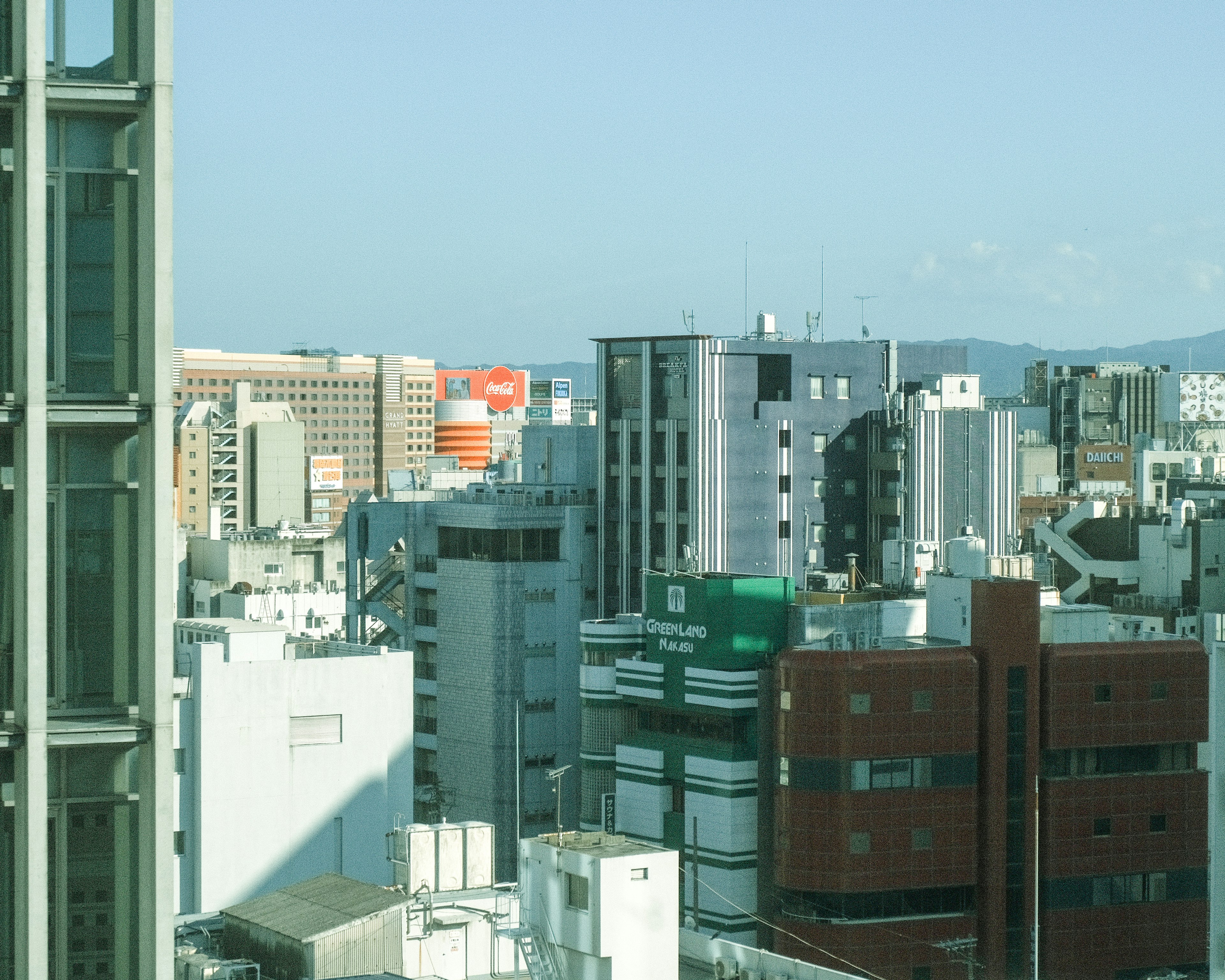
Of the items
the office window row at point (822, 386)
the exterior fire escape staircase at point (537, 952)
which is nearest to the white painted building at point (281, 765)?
the exterior fire escape staircase at point (537, 952)

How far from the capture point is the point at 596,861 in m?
43.1

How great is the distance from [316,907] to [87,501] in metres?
37.2

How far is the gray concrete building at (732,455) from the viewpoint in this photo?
296 feet

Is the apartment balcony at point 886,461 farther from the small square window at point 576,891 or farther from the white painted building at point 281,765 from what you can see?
the small square window at point 576,891

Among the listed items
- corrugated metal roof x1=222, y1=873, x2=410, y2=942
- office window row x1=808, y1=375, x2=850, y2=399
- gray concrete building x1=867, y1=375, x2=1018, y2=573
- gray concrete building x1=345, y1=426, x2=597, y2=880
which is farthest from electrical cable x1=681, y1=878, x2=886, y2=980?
office window row x1=808, y1=375, x2=850, y2=399

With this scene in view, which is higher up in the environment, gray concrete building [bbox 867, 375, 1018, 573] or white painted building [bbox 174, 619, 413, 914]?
gray concrete building [bbox 867, 375, 1018, 573]

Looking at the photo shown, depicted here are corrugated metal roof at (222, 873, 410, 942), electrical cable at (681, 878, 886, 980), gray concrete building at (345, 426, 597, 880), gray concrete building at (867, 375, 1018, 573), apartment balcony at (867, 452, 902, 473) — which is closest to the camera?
corrugated metal roof at (222, 873, 410, 942)

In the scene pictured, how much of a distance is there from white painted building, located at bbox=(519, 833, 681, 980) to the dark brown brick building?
57.8 ft

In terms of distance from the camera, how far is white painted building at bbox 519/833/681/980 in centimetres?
4300

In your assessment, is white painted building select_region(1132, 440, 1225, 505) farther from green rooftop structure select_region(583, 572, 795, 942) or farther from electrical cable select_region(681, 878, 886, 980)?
electrical cable select_region(681, 878, 886, 980)

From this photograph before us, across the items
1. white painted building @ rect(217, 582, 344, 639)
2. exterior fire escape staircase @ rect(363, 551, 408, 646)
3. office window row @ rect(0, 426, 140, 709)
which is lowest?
white painted building @ rect(217, 582, 344, 639)

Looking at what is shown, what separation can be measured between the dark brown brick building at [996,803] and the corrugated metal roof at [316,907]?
16688 millimetres

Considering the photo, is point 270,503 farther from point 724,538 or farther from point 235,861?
point 235,861

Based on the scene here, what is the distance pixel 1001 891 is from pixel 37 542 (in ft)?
179
